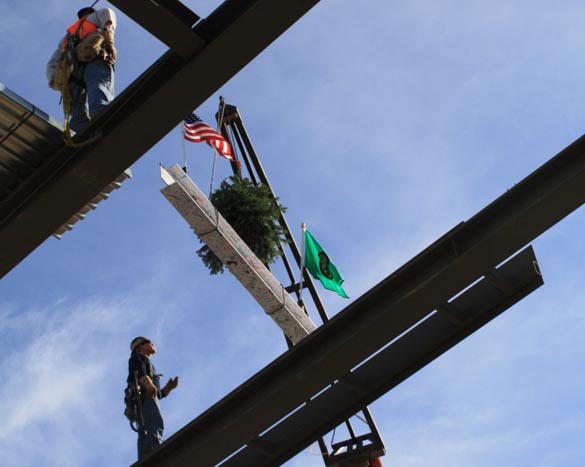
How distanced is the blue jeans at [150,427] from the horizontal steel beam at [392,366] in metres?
1.34

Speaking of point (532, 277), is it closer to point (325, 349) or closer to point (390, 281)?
point (390, 281)

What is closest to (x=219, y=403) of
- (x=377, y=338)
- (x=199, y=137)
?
(x=377, y=338)

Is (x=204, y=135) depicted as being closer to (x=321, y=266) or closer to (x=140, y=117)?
(x=321, y=266)

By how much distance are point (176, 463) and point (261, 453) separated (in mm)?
906

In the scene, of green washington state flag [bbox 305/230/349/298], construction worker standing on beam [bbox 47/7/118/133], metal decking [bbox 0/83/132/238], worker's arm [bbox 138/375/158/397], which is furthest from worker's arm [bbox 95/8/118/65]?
green washington state flag [bbox 305/230/349/298]

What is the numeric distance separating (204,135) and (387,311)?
8376mm

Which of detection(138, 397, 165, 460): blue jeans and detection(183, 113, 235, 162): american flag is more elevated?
detection(183, 113, 235, 162): american flag

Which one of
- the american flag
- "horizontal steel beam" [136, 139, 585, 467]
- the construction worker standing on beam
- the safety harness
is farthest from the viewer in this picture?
the american flag

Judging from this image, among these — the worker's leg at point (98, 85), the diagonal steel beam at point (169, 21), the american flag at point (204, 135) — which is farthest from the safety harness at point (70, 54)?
the american flag at point (204, 135)

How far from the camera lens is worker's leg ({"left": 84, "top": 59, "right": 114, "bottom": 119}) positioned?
30.6ft

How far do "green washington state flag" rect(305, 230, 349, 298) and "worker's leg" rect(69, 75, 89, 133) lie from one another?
8284 millimetres

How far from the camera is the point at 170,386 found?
1184cm

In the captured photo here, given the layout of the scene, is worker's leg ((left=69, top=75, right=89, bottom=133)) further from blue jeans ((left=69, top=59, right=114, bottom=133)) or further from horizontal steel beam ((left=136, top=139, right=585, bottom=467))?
horizontal steel beam ((left=136, top=139, right=585, bottom=467))

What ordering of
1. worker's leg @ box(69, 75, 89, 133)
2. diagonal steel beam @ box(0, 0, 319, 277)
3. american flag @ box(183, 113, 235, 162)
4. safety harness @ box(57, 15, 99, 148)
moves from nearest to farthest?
diagonal steel beam @ box(0, 0, 319, 277), worker's leg @ box(69, 75, 89, 133), safety harness @ box(57, 15, 99, 148), american flag @ box(183, 113, 235, 162)
